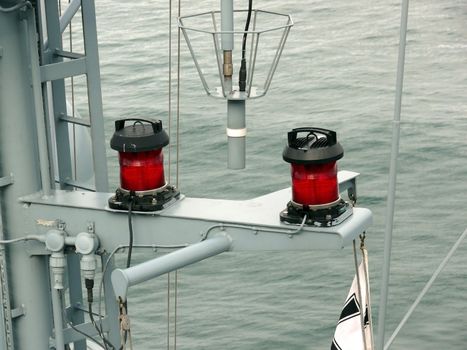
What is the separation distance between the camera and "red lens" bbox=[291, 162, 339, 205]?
6.45 m

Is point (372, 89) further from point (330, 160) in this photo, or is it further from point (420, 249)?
point (330, 160)

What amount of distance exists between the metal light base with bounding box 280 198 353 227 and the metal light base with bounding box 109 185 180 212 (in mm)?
740

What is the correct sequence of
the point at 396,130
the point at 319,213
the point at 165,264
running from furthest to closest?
1. the point at 396,130
2. the point at 319,213
3. the point at 165,264

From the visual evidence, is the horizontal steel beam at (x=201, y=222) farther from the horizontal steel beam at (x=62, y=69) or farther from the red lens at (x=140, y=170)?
the horizontal steel beam at (x=62, y=69)

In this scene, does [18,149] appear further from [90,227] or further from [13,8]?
[13,8]

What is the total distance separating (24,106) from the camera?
735 centimetres

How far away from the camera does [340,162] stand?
2319 centimetres

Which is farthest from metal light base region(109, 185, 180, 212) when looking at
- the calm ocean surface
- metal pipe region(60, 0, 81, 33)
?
the calm ocean surface

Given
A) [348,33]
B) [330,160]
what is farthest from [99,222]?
[348,33]

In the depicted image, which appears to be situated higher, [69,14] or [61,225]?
[69,14]

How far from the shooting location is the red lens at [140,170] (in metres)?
6.92

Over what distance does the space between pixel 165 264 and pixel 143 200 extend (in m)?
0.89

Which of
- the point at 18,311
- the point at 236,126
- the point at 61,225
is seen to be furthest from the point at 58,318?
the point at 236,126

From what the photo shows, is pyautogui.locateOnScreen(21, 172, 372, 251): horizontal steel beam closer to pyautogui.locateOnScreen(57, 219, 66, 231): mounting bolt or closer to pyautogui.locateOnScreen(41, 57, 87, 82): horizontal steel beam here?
pyautogui.locateOnScreen(57, 219, 66, 231): mounting bolt
